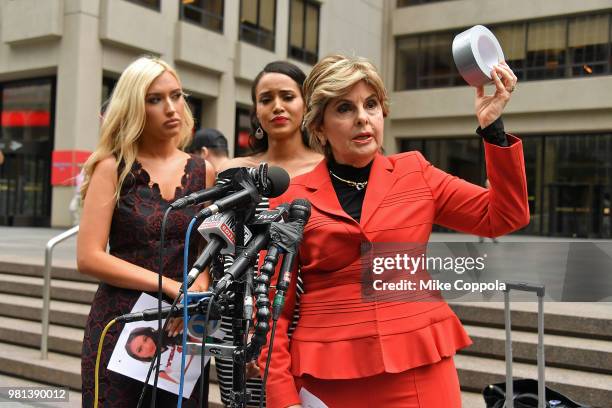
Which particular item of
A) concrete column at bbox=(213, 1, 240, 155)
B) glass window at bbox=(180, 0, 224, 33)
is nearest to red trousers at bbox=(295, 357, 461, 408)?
glass window at bbox=(180, 0, 224, 33)

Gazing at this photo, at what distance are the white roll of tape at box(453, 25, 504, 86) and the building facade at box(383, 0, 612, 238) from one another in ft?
72.8

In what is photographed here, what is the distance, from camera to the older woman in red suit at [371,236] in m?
1.68

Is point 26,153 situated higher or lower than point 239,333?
higher

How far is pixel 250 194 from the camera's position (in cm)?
150

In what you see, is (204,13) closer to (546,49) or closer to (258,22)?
(258,22)

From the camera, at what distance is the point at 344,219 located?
1.74 meters

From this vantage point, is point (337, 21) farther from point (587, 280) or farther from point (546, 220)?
point (587, 280)

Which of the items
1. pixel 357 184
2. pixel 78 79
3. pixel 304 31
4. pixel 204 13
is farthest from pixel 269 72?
pixel 304 31

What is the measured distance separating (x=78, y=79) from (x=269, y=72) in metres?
16.1

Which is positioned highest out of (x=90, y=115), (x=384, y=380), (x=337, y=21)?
(x=337, y=21)

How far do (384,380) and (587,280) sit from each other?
687 millimetres

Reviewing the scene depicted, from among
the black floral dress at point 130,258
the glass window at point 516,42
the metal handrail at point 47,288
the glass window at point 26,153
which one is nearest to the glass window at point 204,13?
the glass window at point 26,153

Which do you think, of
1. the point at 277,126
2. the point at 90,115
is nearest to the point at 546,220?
the point at 90,115

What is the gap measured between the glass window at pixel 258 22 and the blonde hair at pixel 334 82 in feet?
67.6
